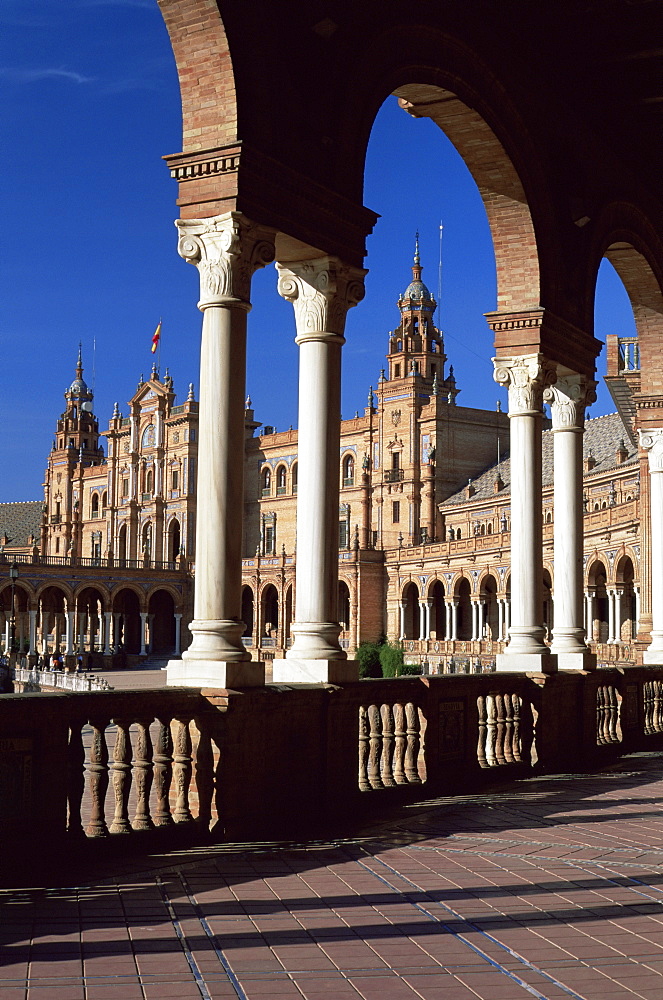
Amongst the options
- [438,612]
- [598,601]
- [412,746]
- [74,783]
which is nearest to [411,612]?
[438,612]

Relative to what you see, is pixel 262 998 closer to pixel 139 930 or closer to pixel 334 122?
pixel 139 930

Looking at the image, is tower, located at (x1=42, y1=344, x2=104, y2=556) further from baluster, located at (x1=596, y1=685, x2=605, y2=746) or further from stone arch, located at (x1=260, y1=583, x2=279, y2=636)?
baluster, located at (x1=596, y1=685, x2=605, y2=746)

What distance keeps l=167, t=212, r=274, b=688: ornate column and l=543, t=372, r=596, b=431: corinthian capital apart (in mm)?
5104

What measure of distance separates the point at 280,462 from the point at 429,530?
54.9 ft

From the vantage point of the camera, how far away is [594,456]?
5453 centimetres

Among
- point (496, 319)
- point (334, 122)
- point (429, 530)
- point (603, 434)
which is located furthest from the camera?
point (429, 530)

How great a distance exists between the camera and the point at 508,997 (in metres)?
3.62

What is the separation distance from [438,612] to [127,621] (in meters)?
25.1

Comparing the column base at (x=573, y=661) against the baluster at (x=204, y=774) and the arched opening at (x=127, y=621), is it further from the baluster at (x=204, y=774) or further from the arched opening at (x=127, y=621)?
the arched opening at (x=127, y=621)

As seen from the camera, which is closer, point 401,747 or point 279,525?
point 401,747

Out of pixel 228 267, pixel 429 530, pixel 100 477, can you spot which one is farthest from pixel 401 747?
pixel 100 477

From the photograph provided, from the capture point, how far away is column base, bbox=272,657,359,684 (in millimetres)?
7047

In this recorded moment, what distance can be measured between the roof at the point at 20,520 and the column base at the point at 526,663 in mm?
95849

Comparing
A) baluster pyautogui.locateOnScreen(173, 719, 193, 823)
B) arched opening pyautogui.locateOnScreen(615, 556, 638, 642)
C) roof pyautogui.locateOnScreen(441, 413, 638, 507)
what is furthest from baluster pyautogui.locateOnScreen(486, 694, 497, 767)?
roof pyautogui.locateOnScreen(441, 413, 638, 507)
